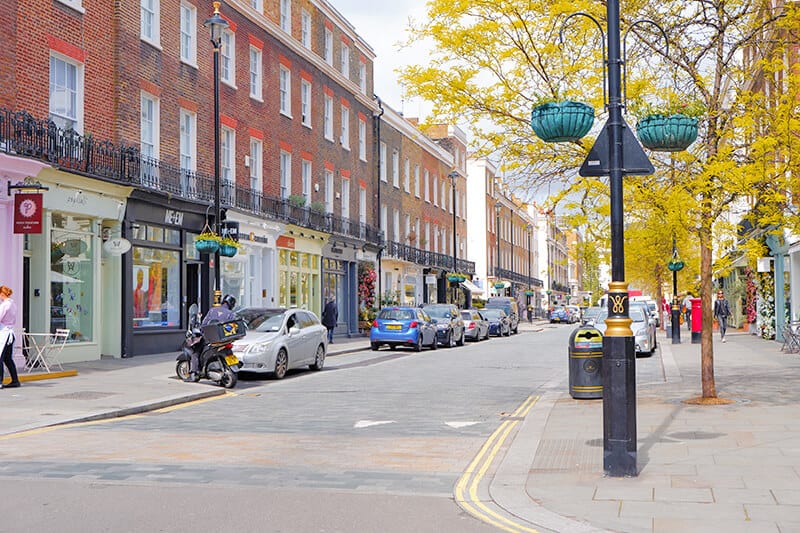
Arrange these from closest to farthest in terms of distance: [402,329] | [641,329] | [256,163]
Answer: [641,329]
[402,329]
[256,163]

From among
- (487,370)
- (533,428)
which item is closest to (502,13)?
(533,428)

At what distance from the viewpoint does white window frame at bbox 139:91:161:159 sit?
77.3 ft

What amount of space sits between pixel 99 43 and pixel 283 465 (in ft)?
52.3

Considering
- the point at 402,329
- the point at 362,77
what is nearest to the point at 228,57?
the point at 402,329

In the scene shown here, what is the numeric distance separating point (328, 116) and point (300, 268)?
740cm

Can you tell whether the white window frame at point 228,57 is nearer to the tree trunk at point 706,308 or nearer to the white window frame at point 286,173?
the white window frame at point 286,173

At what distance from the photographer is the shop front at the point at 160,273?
73.5 ft

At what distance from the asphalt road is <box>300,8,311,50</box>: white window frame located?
21463mm

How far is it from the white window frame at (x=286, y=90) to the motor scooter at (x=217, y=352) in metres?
17.4

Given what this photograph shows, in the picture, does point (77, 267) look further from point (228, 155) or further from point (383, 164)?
point (383, 164)

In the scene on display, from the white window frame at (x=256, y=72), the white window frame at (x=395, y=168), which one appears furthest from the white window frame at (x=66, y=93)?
the white window frame at (x=395, y=168)

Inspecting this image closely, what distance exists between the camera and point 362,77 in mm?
42625

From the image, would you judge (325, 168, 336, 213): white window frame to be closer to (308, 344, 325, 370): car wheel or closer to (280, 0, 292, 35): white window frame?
(280, 0, 292, 35): white window frame

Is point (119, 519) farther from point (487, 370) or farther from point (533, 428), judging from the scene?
point (487, 370)
